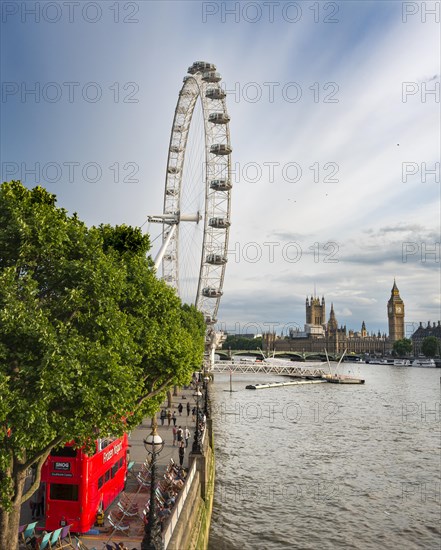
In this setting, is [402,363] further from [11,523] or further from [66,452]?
[11,523]

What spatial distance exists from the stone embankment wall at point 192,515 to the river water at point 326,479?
213cm

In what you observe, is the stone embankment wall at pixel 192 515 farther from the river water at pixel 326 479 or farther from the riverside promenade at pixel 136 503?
the river water at pixel 326 479

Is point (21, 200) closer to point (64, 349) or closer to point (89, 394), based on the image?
point (64, 349)

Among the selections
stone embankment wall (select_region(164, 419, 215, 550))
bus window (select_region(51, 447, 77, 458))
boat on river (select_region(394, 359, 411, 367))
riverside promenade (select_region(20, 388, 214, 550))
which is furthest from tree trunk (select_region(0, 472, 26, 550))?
boat on river (select_region(394, 359, 411, 367))

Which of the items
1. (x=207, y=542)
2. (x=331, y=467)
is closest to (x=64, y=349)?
(x=207, y=542)

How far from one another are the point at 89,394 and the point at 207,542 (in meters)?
10.6

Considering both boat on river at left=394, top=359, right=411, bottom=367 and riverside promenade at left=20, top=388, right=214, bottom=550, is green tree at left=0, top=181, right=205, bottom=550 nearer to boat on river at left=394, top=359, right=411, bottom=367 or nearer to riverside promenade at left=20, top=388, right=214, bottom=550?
riverside promenade at left=20, top=388, right=214, bottom=550

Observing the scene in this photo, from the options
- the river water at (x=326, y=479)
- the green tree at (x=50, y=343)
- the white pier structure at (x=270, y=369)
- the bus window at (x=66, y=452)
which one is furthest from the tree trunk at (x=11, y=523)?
the white pier structure at (x=270, y=369)

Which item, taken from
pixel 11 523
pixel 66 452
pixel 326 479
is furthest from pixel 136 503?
pixel 326 479

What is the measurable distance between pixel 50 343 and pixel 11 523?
4.83 metres

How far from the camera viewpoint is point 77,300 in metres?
13.9

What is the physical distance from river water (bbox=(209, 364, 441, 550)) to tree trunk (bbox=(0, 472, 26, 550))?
8999 millimetres

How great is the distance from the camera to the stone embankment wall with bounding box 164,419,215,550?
12.8 metres

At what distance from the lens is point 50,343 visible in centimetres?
1230
